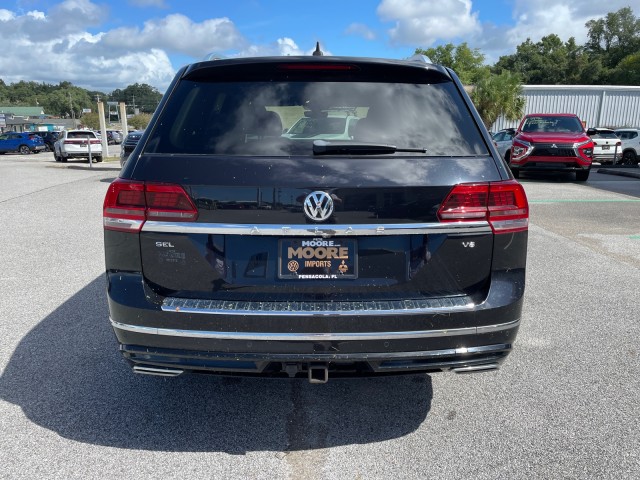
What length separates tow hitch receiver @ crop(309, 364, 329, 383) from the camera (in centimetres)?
247

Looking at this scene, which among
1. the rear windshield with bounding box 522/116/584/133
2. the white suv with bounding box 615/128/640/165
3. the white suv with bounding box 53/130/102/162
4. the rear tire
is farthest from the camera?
the white suv with bounding box 53/130/102/162

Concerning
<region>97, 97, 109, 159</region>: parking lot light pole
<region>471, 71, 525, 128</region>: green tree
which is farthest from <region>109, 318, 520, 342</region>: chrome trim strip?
→ <region>471, 71, 525, 128</region>: green tree

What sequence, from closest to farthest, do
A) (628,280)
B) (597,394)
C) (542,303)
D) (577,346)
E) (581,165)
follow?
(597,394) < (577,346) < (542,303) < (628,280) < (581,165)

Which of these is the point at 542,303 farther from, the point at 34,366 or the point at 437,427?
the point at 34,366

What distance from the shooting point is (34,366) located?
3611 millimetres

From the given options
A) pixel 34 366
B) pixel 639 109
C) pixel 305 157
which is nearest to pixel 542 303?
pixel 305 157

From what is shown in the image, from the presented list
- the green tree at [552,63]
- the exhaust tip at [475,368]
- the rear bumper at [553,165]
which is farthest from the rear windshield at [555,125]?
the green tree at [552,63]

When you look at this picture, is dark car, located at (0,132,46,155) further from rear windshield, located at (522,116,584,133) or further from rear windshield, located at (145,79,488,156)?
rear windshield, located at (145,79,488,156)

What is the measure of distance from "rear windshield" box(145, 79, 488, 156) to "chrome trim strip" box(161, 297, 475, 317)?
27.9 inches

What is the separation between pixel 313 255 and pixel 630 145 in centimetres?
2482

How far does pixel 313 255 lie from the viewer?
7.97 feet

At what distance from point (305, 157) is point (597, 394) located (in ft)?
7.65

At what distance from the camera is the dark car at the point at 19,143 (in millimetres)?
38438

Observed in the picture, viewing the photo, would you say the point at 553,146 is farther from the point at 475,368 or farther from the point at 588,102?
the point at 588,102
